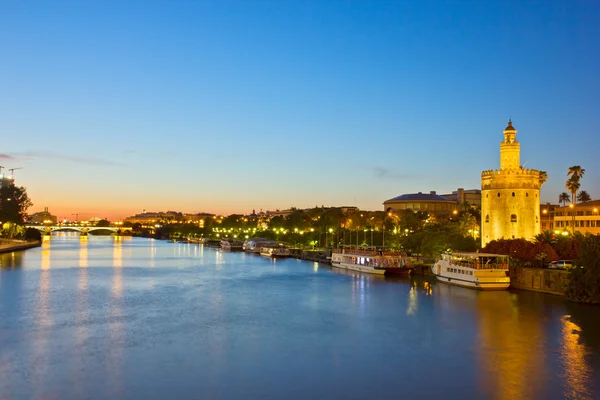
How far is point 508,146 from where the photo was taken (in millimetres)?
58531

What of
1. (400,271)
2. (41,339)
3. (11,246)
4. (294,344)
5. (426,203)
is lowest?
(294,344)

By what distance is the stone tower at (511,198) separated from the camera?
56875 mm

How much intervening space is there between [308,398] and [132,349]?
9.85 m

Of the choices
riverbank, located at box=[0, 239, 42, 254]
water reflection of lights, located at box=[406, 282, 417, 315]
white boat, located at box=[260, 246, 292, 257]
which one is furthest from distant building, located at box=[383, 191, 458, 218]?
water reflection of lights, located at box=[406, 282, 417, 315]

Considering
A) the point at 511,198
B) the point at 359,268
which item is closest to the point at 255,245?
the point at 359,268

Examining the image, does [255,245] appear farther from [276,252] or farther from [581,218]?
[581,218]

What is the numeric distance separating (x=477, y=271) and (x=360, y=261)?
20.1 metres

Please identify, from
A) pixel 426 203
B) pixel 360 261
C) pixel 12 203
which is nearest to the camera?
pixel 360 261

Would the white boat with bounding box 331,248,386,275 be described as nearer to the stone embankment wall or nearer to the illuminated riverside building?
the stone embankment wall

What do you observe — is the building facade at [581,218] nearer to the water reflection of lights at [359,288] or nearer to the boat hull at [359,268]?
the boat hull at [359,268]

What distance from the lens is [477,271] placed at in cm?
4428

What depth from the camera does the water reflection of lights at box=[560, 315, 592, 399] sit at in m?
20.1

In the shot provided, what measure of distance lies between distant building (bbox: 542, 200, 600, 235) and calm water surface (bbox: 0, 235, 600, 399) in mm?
33554

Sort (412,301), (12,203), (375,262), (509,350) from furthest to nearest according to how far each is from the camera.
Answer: (12,203) → (375,262) → (412,301) → (509,350)
